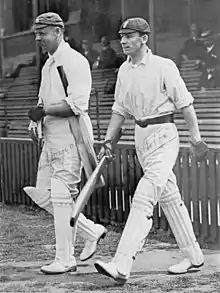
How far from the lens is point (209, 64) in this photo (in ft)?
23.6

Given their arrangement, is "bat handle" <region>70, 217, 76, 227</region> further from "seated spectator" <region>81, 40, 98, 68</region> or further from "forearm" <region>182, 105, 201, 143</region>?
"seated spectator" <region>81, 40, 98, 68</region>

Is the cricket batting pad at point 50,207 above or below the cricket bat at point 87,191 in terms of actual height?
below

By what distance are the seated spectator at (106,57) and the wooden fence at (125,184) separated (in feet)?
2.66

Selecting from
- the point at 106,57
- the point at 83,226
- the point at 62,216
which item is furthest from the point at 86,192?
the point at 106,57

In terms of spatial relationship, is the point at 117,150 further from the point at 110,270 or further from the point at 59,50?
the point at 110,270

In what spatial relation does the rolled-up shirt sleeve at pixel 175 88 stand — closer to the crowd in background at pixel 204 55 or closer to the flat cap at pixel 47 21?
the flat cap at pixel 47 21

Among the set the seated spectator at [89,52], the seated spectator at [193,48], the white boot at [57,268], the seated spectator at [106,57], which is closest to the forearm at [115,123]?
the white boot at [57,268]

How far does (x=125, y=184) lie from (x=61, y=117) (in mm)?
2278

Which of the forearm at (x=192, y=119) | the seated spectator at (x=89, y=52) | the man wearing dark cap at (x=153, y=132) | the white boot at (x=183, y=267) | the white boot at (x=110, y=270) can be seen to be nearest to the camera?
the white boot at (x=110, y=270)

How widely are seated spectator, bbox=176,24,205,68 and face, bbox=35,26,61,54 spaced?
100 inches

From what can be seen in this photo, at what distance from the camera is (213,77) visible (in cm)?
716

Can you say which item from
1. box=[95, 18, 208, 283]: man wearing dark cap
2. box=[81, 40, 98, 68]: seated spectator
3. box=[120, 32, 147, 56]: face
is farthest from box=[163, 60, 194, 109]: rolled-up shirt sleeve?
box=[81, 40, 98, 68]: seated spectator

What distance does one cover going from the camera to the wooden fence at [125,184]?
19.4 ft

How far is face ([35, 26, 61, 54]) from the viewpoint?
491 centimetres
